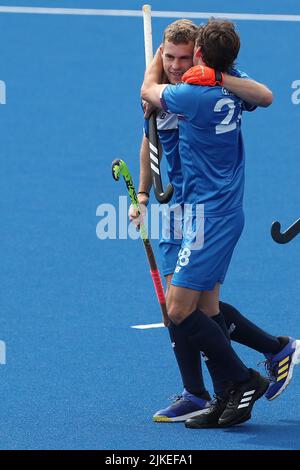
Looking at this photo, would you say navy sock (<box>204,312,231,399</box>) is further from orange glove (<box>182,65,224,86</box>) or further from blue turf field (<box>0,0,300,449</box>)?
orange glove (<box>182,65,224,86</box>)

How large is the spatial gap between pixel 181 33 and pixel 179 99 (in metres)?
0.37

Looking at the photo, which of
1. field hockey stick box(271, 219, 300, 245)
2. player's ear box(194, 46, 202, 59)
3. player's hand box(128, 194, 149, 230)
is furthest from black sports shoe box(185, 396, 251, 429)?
player's ear box(194, 46, 202, 59)

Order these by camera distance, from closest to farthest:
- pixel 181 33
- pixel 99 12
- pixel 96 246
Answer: pixel 181 33
pixel 96 246
pixel 99 12

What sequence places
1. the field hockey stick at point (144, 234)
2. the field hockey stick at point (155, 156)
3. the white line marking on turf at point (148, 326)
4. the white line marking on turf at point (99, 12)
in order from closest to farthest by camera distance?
the field hockey stick at point (155, 156) < the field hockey stick at point (144, 234) < the white line marking on turf at point (148, 326) < the white line marking on turf at point (99, 12)

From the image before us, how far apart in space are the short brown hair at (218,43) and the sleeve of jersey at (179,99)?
159 millimetres

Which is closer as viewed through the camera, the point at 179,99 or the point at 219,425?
the point at 179,99

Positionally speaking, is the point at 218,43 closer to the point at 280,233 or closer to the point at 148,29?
the point at 148,29

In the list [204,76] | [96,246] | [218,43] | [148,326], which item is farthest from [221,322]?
[96,246]

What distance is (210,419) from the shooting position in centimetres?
621

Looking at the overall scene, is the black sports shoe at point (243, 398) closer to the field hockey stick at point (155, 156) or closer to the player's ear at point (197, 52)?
the field hockey stick at point (155, 156)

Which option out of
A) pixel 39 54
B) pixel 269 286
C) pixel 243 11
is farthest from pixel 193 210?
pixel 243 11

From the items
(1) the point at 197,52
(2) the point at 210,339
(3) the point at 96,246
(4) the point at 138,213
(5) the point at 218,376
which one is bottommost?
(5) the point at 218,376

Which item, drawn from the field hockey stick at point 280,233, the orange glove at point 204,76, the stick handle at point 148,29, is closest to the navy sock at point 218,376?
the field hockey stick at point 280,233

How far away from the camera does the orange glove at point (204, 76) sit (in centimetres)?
588
